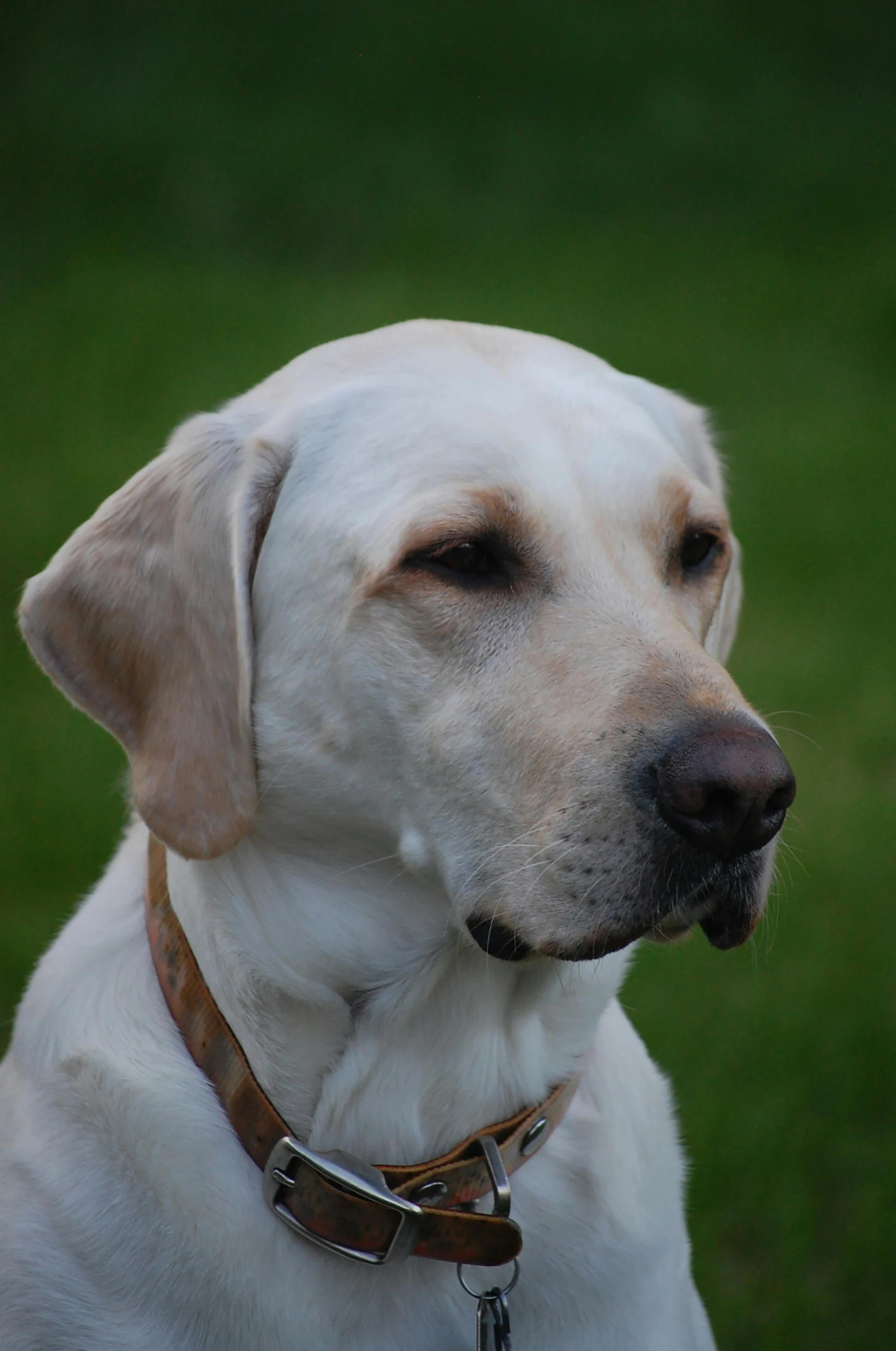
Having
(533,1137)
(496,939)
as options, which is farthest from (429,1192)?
(496,939)

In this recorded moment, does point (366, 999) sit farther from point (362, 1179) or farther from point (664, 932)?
point (664, 932)

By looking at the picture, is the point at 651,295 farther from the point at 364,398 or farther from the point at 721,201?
the point at 364,398

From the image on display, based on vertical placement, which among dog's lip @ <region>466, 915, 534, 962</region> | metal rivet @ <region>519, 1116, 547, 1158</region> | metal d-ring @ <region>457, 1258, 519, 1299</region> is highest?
dog's lip @ <region>466, 915, 534, 962</region>

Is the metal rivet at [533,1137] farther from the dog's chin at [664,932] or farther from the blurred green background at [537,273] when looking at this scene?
the blurred green background at [537,273]

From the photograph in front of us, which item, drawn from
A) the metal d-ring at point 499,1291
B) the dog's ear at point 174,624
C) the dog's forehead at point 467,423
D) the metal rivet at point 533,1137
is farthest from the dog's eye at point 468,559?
the metal d-ring at point 499,1291

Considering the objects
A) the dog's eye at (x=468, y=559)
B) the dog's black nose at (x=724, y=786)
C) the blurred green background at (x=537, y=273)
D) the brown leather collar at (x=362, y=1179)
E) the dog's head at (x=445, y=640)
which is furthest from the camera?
the blurred green background at (x=537, y=273)

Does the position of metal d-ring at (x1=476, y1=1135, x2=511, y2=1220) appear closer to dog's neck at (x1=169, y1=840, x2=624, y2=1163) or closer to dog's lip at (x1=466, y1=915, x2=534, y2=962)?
dog's neck at (x1=169, y1=840, x2=624, y2=1163)

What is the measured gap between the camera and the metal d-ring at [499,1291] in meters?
2.34

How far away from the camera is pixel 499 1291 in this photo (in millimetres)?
2326

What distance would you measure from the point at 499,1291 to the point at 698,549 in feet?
4.67

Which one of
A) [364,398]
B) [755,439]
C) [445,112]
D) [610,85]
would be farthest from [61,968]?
[610,85]

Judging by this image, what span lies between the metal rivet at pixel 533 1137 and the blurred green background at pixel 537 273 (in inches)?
82.5

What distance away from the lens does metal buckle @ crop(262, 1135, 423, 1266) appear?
88.6 inches

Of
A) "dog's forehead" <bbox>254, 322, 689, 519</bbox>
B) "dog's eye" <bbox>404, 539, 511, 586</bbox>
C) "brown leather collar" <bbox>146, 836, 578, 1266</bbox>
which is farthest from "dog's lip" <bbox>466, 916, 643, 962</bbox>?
"dog's forehead" <bbox>254, 322, 689, 519</bbox>
